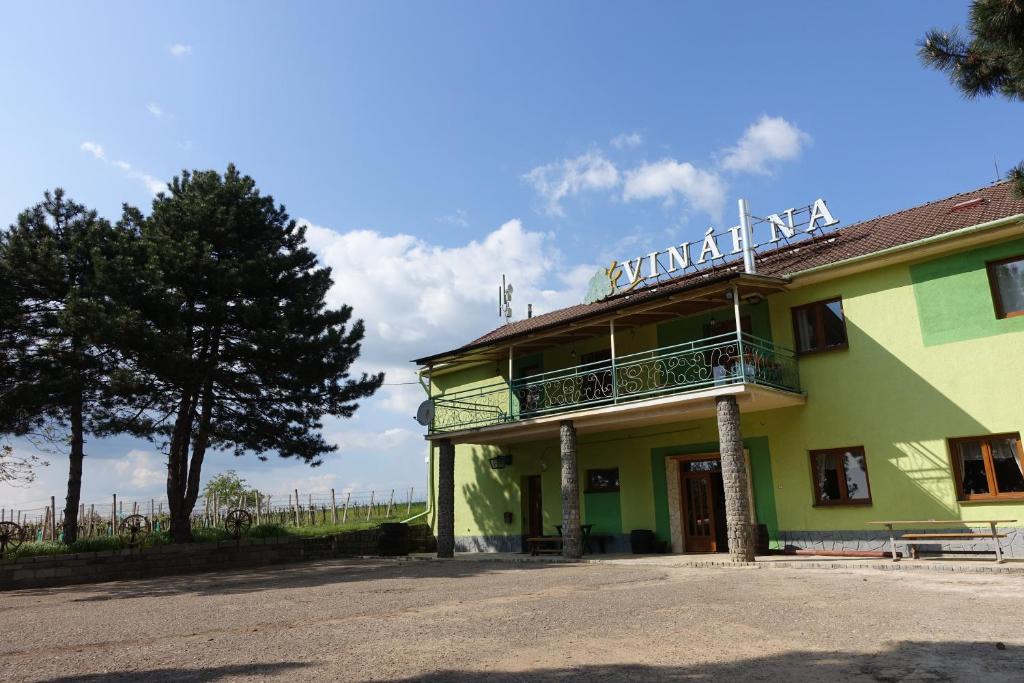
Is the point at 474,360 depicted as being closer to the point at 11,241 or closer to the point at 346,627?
the point at 11,241

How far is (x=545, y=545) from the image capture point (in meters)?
19.0

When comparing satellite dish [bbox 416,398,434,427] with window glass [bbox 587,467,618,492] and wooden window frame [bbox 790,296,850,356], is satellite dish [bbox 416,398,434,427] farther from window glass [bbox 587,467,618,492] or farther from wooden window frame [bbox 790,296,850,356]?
wooden window frame [bbox 790,296,850,356]

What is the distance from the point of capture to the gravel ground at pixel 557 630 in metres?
5.16

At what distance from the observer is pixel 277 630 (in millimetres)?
7465

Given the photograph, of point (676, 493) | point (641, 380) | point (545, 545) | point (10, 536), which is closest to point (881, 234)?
point (641, 380)

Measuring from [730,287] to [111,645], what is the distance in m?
11.9

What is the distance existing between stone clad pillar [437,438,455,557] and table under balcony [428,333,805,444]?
1.37ft

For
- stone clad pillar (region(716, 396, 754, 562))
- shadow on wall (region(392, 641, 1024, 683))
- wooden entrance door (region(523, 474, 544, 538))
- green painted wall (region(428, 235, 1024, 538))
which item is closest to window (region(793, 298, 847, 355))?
green painted wall (region(428, 235, 1024, 538))

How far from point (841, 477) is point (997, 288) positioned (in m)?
4.60

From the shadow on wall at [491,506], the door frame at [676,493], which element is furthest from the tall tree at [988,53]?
the shadow on wall at [491,506]

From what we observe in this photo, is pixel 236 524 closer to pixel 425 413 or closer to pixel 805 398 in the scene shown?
pixel 425 413

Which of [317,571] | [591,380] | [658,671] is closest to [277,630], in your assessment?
[658,671]

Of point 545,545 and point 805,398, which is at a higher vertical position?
point 805,398

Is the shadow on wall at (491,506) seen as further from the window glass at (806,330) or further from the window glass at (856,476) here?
the window glass at (856,476)
